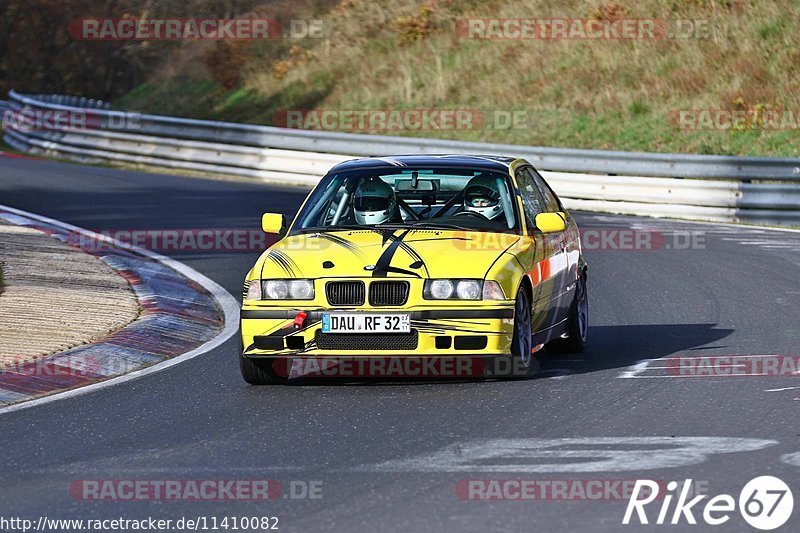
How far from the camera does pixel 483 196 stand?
Answer: 10.5m

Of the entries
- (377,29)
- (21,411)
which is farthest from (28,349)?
(377,29)

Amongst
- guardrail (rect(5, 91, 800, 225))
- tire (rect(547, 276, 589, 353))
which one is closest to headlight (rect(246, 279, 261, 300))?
tire (rect(547, 276, 589, 353))

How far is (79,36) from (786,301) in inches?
1476

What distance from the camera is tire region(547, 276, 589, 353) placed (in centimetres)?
1106

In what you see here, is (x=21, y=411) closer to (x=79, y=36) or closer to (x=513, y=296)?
(x=513, y=296)

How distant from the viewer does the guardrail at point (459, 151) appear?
21531 millimetres

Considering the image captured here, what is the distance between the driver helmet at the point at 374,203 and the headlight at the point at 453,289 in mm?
1321
